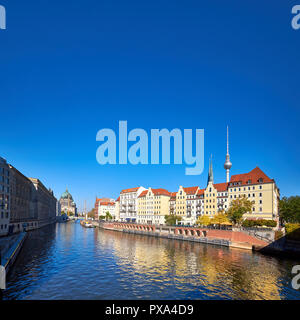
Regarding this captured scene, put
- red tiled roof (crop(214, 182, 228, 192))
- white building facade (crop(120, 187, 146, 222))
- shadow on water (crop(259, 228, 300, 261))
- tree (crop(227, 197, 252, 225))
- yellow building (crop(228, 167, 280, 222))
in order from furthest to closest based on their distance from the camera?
1. white building facade (crop(120, 187, 146, 222))
2. red tiled roof (crop(214, 182, 228, 192))
3. yellow building (crop(228, 167, 280, 222))
4. tree (crop(227, 197, 252, 225))
5. shadow on water (crop(259, 228, 300, 261))

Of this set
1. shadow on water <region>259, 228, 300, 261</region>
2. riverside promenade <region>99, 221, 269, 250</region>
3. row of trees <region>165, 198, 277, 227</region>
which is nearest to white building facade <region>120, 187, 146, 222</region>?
riverside promenade <region>99, 221, 269, 250</region>

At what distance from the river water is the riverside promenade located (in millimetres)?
14799

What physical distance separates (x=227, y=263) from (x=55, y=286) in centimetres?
3405

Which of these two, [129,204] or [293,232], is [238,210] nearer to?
[293,232]

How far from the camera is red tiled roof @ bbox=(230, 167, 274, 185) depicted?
9643 cm

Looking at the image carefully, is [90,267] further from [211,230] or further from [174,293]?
[211,230]

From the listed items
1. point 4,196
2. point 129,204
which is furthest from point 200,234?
point 129,204

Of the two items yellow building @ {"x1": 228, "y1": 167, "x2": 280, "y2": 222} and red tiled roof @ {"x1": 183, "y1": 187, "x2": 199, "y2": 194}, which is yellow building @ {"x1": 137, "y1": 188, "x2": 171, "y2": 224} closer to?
red tiled roof @ {"x1": 183, "y1": 187, "x2": 199, "y2": 194}

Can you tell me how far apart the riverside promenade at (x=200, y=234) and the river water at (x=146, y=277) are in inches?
583

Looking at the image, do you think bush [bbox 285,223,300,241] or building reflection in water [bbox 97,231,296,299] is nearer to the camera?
building reflection in water [bbox 97,231,296,299]

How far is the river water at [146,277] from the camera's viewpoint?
3109 centimetres

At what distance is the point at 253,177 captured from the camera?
100 meters

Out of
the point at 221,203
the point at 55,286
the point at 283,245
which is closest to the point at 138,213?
the point at 221,203

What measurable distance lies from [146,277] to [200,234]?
185 ft
